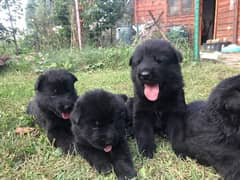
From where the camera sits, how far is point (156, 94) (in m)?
2.45

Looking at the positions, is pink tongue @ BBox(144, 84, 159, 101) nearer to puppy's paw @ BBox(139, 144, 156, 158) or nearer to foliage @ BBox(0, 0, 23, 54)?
puppy's paw @ BBox(139, 144, 156, 158)

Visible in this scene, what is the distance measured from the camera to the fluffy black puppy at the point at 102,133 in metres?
2.06

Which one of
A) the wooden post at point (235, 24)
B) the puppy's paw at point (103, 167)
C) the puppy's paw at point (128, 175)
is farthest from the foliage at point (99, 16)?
the puppy's paw at point (128, 175)

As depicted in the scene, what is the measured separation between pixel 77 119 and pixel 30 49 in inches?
273

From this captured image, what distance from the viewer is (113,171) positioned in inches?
81.6

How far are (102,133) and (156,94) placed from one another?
24.7 inches

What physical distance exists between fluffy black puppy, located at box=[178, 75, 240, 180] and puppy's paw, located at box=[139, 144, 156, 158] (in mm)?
298

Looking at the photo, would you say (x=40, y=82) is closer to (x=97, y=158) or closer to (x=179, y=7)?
(x=97, y=158)

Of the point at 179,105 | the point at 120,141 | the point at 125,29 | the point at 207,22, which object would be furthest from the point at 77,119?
the point at 207,22

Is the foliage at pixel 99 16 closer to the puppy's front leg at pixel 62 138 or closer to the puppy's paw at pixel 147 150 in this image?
the puppy's front leg at pixel 62 138

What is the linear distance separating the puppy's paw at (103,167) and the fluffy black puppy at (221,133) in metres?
0.62

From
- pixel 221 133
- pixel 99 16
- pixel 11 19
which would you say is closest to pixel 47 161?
pixel 221 133

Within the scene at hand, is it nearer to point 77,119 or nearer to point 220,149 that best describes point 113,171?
point 77,119

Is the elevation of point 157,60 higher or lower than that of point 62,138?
higher
